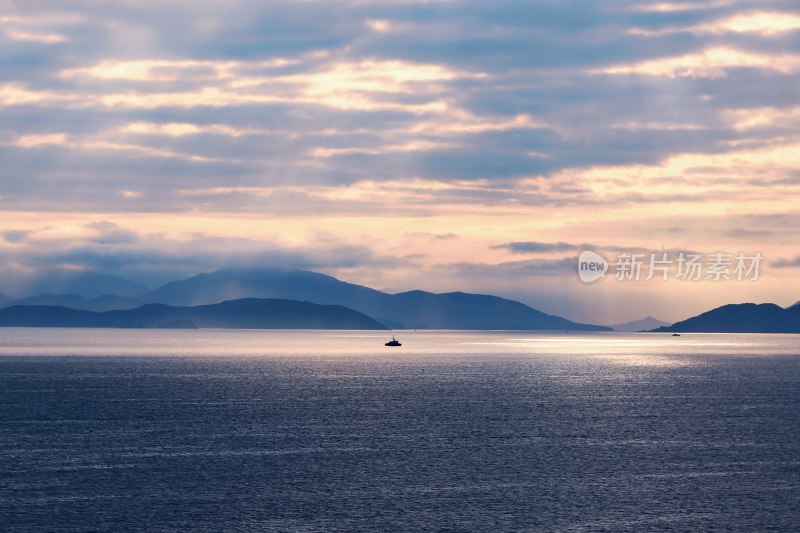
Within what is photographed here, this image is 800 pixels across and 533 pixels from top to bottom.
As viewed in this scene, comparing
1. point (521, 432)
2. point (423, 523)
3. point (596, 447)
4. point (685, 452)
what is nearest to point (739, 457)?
point (685, 452)

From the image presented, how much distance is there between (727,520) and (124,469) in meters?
48.5

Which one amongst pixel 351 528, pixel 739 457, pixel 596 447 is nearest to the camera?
pixel 351 528

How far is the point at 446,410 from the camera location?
133 meters

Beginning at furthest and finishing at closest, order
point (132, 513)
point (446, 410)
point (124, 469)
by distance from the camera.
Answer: point (446, 410)
point (124, 469)
point (132, 513)

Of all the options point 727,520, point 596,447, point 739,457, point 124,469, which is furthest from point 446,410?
point 727,520

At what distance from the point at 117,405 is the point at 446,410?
48258mm

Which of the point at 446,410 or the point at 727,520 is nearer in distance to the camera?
the point at 727,520

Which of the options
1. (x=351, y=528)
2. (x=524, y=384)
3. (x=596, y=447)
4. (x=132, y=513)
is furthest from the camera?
(x=524, y=384)

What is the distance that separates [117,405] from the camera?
136750 mm

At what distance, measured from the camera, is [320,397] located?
6004 inches

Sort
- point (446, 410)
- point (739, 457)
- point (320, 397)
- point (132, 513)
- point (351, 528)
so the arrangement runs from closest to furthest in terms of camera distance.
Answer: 1. point (351, 528)
2. point (132, 513)
3. point (739, 457)
4. point (446, 410)
5. point (320, 397)

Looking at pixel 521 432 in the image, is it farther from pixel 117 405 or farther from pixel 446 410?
pixel 117 405

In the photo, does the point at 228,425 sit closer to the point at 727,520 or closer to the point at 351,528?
the point at 351,528

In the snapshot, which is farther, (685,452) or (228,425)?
(228,425)
